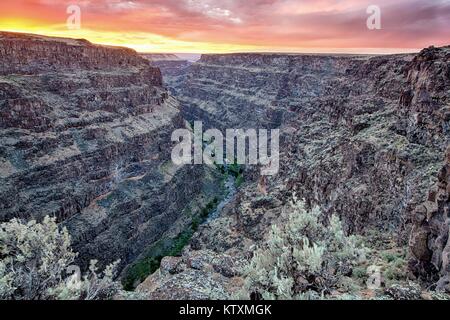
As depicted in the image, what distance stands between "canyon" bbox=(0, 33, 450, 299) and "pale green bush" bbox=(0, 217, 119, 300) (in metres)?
2.76

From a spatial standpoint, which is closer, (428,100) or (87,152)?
(428,100)

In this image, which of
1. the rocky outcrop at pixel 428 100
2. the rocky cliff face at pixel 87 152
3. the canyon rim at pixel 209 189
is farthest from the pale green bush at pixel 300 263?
the rocky cliff face at pixel 87 152

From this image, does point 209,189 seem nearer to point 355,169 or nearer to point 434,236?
point 355,169

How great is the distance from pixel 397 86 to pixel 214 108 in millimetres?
106493

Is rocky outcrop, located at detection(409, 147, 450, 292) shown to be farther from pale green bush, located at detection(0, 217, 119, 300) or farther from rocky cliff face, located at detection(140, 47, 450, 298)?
pale green bush, located at detection(0, 217, 119, 300)

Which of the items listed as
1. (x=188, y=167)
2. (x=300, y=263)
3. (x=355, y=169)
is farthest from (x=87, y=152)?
(x=300, y=263)

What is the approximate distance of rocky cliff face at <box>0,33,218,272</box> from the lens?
164 ft

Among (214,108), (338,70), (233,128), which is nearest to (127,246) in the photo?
(338,70)

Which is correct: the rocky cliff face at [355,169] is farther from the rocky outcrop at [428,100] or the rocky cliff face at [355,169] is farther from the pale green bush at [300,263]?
the pale green bush at [300,263]

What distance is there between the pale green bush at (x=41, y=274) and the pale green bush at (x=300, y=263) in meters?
5.45

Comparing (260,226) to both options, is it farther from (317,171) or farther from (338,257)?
(338,257)

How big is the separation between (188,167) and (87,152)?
999 inches

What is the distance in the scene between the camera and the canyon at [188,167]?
2075cm

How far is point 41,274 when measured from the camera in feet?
47.5
